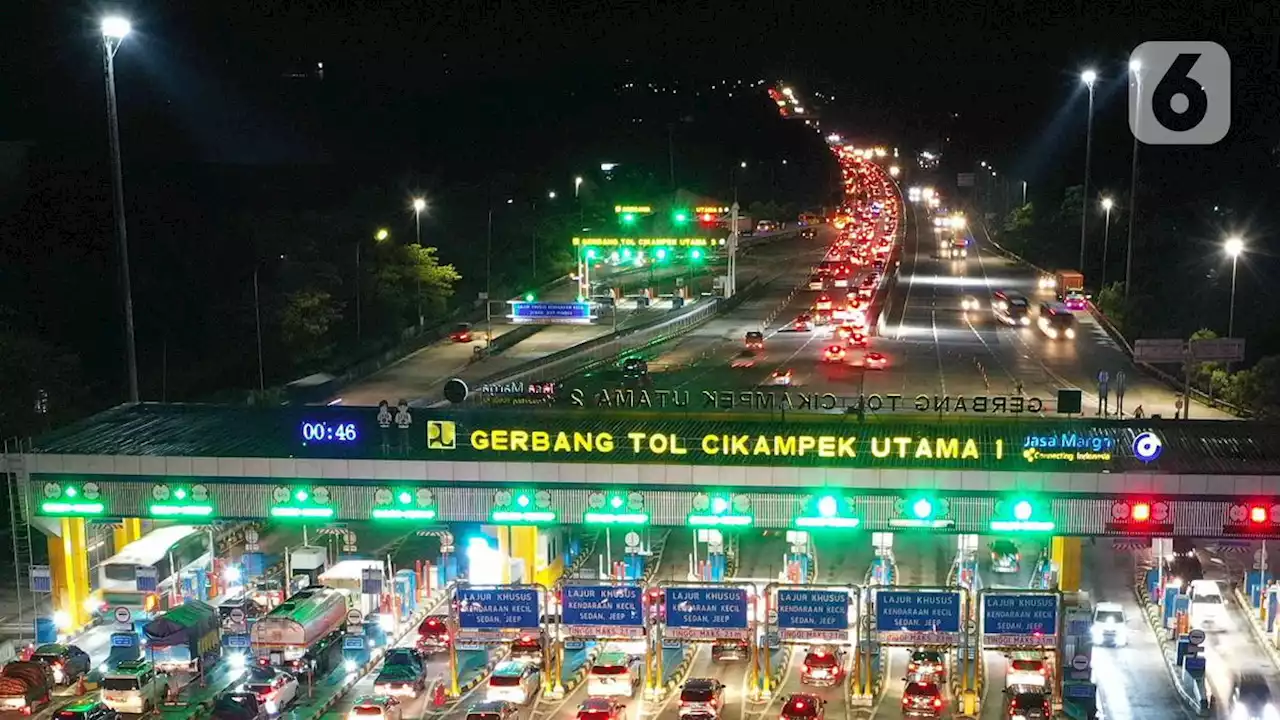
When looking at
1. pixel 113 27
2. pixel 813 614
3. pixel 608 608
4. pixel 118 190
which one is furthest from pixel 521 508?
pixel 113 27

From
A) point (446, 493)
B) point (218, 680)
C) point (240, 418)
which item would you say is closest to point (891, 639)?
point (446, 493)

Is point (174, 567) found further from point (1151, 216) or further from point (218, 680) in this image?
point (1151, 216)

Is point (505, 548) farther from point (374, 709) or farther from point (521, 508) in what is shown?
point (374, 709)

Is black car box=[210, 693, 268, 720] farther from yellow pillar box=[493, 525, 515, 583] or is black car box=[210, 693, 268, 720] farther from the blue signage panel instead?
the blue signage panel

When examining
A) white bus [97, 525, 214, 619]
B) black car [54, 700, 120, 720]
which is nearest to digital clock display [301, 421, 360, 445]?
white bus [97, 525, 214, 619]

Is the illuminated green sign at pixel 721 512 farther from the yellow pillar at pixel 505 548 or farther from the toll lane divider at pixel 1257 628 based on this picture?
the toll lane divider at pixel 1257 628

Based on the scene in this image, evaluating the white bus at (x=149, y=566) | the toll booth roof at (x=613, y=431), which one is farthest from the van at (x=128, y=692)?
the toll booth roof at (x=613, y=431)
